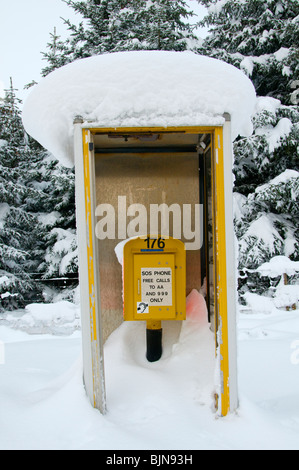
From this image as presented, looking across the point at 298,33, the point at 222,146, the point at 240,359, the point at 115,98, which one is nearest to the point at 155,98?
the point at 115,98

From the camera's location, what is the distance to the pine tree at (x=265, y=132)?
9.43 metres

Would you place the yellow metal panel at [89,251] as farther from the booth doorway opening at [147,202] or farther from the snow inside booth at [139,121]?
the booth doorway opening at [147,202]

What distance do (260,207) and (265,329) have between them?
542cm

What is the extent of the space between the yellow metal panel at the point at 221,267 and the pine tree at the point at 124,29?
9558mm

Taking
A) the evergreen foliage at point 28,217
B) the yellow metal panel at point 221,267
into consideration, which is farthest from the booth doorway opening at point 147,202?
the evergreen foliage at point 28,217

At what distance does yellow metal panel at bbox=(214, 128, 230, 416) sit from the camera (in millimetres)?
2445

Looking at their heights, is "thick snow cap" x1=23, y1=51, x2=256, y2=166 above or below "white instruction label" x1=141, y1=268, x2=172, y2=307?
above

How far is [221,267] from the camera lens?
2445 mm

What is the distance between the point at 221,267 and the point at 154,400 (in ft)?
3.24

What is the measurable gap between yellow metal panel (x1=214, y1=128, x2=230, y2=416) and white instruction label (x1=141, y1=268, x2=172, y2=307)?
532 millimetres

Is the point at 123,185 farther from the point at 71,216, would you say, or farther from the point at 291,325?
the point at 71,216

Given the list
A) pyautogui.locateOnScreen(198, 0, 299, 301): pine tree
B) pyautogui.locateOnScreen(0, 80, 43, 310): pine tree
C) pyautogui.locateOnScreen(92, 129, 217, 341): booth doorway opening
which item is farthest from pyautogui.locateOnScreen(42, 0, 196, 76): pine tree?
pyautogui.locateOnScreen(92, 129, 217, 341): booth doorway opening

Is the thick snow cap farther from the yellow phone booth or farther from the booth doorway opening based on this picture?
the booth doorway opening

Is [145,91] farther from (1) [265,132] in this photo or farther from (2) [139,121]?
(1) [265,132]
